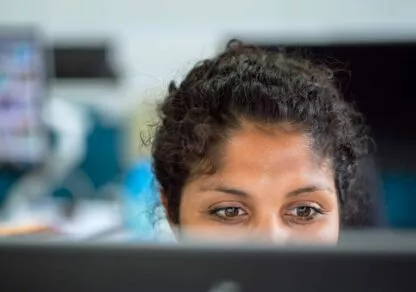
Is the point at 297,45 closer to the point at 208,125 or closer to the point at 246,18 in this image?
the point at 208,125

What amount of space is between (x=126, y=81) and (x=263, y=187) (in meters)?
1.61

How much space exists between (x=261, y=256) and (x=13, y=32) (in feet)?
5.20

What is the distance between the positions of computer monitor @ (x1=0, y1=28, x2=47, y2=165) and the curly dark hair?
3.77 ft

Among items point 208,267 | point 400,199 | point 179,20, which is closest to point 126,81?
point 179,20

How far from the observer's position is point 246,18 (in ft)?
7.34

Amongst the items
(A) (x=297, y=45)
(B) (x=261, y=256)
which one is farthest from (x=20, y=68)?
(B) (x=261, y=256)

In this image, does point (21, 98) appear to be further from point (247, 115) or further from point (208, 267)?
point (208, 267)

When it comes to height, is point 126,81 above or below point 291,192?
above

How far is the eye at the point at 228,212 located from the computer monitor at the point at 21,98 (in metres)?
1.28

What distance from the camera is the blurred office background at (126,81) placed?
83 cm

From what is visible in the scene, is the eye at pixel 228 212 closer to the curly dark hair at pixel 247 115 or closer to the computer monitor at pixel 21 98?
the curly dark hair at pixel 247 115

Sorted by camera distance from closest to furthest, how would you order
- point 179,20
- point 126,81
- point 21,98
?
point 21,98, point 126,81, point 179,20

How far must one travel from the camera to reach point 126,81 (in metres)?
2.04

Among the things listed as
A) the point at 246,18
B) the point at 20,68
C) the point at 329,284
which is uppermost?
the point at 246,18
